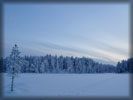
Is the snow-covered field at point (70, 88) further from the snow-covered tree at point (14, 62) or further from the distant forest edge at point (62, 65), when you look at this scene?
the distant forest edge at point (62, 65)

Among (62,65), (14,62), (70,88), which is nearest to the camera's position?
(14,62)

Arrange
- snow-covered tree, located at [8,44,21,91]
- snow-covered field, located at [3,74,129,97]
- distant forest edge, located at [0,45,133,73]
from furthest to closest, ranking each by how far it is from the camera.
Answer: distant forest edge, located at [0,45,133,73], snow-covered tree, located at [8,44,21,91], snow-covered field, located at [3,74,129,97]

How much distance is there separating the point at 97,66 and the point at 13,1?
193ft

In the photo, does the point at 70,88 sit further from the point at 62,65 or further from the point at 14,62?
the point at 62,65

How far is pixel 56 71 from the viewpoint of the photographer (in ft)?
165

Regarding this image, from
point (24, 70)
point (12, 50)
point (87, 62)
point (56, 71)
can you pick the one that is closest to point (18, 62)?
point (12, 50)

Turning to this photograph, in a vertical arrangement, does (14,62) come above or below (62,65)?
above

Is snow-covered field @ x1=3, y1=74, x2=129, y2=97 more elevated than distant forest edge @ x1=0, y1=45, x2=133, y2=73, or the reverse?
distant forest edge @ x1=0, y1=45, x2=133, y2=73

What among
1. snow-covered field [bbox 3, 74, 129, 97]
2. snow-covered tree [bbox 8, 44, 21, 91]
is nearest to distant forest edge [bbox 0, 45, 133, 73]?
snow-covered field [bbox 3, 74, 129, 97]

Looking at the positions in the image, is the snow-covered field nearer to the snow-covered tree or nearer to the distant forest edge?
the snow-covered tree

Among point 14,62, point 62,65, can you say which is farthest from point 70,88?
point 62,65

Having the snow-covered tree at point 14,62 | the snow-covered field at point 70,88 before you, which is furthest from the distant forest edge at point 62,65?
the snow-covered tree at point 14,62

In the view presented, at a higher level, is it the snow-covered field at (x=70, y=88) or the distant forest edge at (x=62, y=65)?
the distant forest edge at (x=62, y=65)

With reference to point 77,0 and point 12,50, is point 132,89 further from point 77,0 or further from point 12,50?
point 12,50
